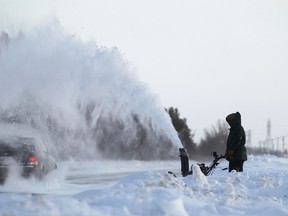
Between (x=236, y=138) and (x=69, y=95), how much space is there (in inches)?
717

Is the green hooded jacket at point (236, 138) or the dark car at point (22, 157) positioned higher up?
the green hooded jacket at point (236, 138)

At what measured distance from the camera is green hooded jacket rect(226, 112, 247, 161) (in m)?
13.9

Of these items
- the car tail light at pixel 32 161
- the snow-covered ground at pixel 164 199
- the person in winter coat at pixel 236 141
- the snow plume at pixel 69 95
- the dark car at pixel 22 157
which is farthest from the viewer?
the snow plume at pixel 69 95

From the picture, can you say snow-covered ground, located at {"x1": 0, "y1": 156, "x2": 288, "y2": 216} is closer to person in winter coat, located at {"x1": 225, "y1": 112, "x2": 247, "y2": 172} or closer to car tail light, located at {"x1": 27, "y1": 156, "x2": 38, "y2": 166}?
person in winter coat, located at {"x1": 225, "y1": 112, "x2": 247, "y2": 172}

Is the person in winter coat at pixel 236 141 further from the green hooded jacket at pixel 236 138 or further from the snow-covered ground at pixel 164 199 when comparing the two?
the snow-covered ground at pixel 164 199

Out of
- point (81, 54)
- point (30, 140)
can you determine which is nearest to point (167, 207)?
point (30, 140)

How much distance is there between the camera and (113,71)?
22719mm

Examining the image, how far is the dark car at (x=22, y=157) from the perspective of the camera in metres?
13.4

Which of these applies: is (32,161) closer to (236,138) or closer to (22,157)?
(22,157)

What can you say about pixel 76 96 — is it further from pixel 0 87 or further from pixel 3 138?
pixel 3 138

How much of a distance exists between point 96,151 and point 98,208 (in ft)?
145

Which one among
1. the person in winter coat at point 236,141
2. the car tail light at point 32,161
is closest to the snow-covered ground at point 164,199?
the person in winter coat at point 236,141

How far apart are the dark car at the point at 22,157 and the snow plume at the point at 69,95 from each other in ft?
12.8

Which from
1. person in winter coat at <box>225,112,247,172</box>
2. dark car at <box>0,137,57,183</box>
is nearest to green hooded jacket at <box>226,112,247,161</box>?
person in winter coat at <box>225,112,247,172</box>
